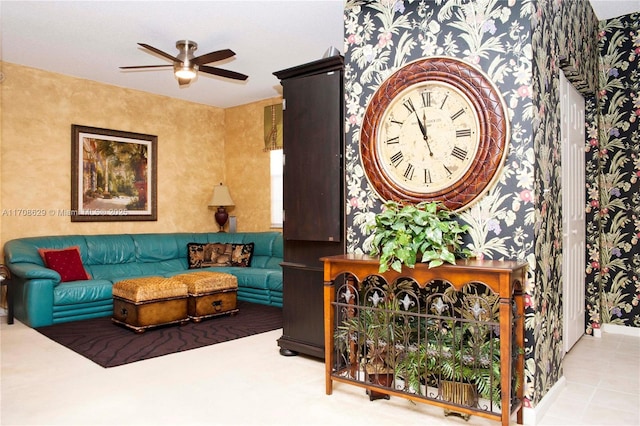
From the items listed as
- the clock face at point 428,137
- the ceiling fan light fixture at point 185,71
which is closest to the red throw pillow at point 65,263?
the ceiling fan light fixture at point 185,71

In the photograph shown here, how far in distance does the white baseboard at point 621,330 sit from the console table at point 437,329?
2535 millimetres

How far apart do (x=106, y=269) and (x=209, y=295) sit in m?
1.66

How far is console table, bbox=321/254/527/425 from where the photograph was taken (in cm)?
222

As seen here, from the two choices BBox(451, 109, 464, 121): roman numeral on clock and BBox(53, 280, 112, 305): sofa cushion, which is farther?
BBox(53, 280, 112, 305): sofa cushion

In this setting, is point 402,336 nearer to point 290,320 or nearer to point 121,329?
point 290,320

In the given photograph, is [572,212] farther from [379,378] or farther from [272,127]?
[272,127]

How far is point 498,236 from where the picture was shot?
8.46 feet

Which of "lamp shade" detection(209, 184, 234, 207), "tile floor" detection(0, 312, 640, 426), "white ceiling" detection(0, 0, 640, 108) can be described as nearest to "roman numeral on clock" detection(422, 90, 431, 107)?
"white ceiling" detection(0, 0, 640, 108)

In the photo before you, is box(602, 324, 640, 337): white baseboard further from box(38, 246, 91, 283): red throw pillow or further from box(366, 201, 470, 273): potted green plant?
box(38, 246, 91, 283): red throw pillow

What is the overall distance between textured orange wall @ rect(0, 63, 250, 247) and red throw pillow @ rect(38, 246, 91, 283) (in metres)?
0.61

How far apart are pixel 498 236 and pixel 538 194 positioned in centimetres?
32

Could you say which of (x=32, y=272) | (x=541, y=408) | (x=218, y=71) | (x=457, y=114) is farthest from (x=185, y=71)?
(x=541, y=408)

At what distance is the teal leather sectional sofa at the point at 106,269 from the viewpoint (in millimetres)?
4582

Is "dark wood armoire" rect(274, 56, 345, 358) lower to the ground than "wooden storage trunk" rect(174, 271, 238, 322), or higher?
higher
